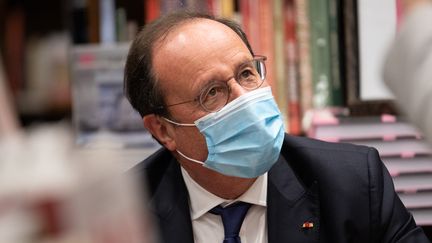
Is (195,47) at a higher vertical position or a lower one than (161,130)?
higher

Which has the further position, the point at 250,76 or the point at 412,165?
the point at 412,165

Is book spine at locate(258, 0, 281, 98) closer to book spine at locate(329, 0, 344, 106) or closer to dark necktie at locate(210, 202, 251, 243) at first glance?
book spine at locate(329, 0, 344, 106)

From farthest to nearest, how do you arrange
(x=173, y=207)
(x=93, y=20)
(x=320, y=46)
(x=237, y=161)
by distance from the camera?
1. (x=93, y=20)
2. (x=320, y=46)
3. (x=173, y=207)
4. (x=237, y=161)

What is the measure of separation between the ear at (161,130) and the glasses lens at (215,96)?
0.11 metres

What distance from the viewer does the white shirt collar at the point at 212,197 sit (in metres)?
Result: 1.19

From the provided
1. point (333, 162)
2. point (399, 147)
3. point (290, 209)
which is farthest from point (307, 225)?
point (399, 147)

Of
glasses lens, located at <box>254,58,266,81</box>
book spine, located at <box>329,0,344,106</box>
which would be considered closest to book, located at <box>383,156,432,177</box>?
book spine, located at <box>329,0,344,106</box>

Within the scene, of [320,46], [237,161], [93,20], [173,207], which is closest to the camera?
[237,161]

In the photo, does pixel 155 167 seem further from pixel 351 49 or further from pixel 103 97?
pixel 351 49

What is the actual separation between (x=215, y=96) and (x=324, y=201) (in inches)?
13.1

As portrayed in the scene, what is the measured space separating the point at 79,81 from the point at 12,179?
4.23 feet

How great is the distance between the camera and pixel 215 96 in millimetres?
1181

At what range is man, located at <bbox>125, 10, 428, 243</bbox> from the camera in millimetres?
1151

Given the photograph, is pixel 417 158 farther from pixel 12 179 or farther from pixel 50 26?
pixel 12 179
